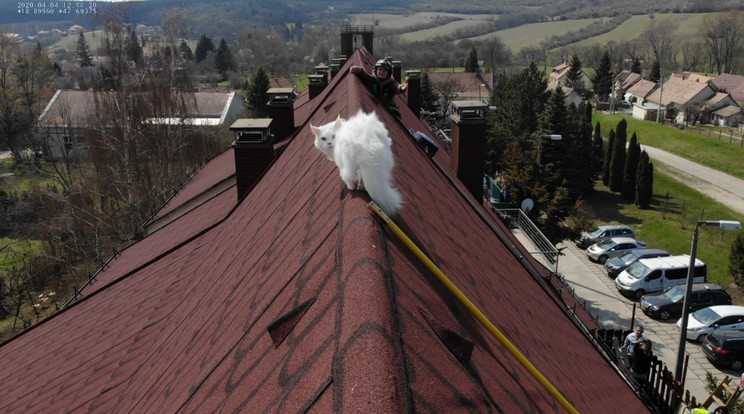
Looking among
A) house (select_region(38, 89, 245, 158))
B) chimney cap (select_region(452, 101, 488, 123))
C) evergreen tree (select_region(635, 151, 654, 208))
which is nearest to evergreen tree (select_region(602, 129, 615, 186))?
evergreen tree (select_region(635, 151, 654, 208))

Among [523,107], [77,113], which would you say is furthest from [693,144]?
[77,113]

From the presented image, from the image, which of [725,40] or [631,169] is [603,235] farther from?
[725,40]

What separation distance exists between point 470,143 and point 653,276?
53.7 feet

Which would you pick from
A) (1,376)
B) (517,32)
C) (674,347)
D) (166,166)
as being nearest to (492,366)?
(1,376)

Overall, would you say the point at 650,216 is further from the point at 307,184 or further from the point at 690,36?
the point at 690,36

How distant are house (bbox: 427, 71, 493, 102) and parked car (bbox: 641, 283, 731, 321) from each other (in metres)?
34.8

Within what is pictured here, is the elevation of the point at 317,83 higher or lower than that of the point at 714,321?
higher

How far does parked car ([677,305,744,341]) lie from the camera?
65.5 ft

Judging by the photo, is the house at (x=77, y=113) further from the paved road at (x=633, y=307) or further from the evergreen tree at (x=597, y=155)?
the evergreen tree at (x=597, y=155)

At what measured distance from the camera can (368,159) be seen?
11.6ft

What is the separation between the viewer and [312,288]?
3197 mm

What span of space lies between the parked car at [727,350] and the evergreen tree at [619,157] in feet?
69.3

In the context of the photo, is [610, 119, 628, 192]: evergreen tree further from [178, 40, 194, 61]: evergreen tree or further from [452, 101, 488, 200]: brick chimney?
[452, 101, 488, 200]: brick chimney

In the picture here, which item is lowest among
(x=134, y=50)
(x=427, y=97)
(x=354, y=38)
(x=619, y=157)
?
(x=619, y=157)
